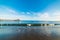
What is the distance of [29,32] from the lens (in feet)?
5.11

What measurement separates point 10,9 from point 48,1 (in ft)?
2.44

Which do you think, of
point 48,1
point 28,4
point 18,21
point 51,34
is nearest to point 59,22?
point 51,34

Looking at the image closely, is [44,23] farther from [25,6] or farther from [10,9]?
[10,9]

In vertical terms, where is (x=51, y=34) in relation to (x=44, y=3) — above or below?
below

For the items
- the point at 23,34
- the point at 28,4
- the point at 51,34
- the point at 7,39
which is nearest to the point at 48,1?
the point at 28,4

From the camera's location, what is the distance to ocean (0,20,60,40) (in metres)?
1.50

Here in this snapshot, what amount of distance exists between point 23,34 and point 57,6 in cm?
84

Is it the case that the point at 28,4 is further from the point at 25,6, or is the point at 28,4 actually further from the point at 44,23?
the point at 44,23

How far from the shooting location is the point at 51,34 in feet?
5.11

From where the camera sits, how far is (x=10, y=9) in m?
1.51

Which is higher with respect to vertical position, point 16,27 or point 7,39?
point 16,27

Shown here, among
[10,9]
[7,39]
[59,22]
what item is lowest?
[7,39]

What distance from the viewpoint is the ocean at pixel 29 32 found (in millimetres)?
1505

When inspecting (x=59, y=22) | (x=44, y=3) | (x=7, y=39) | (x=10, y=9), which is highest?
(x=44, y=3)
